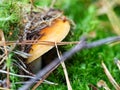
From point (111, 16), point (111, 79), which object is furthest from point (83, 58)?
point (111, 16)

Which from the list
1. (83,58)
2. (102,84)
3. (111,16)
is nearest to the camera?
(102,84)

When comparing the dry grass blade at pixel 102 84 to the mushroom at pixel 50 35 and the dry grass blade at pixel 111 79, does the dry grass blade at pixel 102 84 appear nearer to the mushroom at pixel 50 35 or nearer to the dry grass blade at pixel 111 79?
the dry grass blade at pixel 111 79

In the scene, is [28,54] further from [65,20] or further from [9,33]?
[65,20]

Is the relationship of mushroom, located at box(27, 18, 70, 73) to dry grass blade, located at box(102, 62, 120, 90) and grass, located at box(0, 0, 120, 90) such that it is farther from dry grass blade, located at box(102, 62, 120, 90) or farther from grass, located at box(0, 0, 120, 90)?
dry grass blade, located at box(102, 62, 120, 90)

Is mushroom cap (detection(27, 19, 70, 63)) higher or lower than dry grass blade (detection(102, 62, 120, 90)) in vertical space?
higher

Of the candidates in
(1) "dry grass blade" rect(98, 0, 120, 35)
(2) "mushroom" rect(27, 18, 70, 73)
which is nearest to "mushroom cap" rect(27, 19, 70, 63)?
(2) "mushroom" rect(27, 18, 70, 73)

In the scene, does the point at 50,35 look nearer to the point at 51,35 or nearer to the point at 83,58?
the point at 51,35

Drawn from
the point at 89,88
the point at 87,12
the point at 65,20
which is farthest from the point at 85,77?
the point at 87,12

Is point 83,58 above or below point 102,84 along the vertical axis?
above
